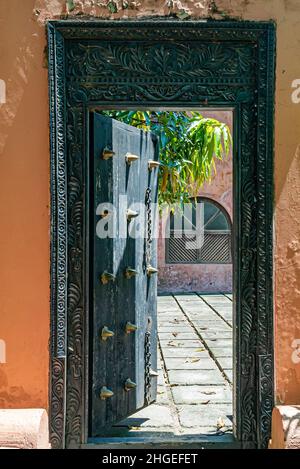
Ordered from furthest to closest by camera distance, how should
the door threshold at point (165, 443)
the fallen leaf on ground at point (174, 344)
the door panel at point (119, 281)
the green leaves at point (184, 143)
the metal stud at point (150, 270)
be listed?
the fallen leaf on ground at point (174, 344) < the green leaves at point (184, 143) < the metal stud at point (150, 270) < the door panel at point (119, 281) < the door threshold at point (165, 443)

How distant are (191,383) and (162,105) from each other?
99.3 inches

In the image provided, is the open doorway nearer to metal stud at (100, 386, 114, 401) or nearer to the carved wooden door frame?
metal stud at (100, 386, 114, 401)

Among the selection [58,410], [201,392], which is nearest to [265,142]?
[58,410]

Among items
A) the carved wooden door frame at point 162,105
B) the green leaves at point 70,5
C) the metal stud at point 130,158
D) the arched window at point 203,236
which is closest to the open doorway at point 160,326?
the metal stud at point 130,158

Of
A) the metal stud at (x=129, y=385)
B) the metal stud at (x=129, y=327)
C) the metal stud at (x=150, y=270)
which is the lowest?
the metal stud at (x=129, y=385)

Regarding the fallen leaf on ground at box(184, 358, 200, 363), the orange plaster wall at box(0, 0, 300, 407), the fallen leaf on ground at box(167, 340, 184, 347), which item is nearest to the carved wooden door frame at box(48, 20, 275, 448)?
the orange plaster wall at box(0, 0, 300, 407)

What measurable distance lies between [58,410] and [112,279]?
77 centimetres

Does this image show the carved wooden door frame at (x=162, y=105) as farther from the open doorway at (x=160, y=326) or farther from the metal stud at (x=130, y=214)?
the metal stud at (x=130, y=214)

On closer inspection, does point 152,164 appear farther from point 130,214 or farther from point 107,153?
point 107,153

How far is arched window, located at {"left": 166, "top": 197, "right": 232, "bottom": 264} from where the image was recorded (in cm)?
1241

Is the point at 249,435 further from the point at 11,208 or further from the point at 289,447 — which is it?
the point at 11,208

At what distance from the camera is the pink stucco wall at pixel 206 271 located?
12.3 m

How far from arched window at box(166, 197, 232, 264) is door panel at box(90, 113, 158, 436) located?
822 cm

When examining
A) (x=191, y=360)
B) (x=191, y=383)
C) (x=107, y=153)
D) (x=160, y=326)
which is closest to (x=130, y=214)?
(x=107, y=153)
